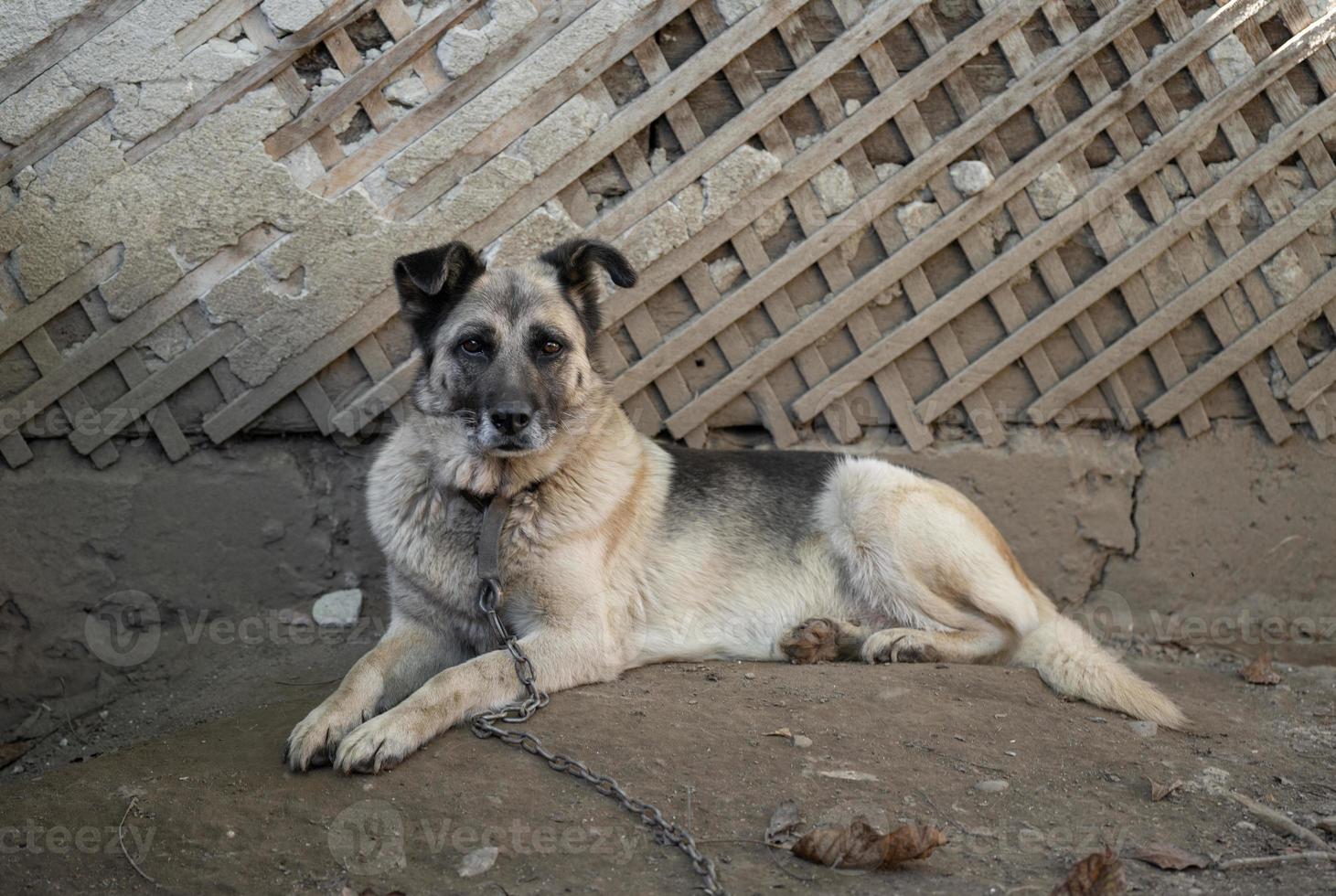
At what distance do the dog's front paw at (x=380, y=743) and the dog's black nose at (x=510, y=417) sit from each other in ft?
3.15

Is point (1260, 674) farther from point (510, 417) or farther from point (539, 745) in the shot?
point (510, 417)

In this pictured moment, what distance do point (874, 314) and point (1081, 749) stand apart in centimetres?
226

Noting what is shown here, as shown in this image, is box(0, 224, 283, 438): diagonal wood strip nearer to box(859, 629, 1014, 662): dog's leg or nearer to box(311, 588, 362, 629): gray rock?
box(311, 588, 362, 629): gray rock

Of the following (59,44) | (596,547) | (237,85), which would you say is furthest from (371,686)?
(59,44)

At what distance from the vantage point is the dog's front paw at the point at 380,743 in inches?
122

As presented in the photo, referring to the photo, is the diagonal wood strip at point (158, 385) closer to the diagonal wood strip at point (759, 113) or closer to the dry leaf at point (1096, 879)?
the diagonal wood strip at point (759, 113)

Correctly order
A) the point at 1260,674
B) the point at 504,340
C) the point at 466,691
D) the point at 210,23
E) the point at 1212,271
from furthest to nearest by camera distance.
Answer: the point at 1212,271
the point at 1260,674
the point at 210,23
the point at 504,340
the point at 466,691

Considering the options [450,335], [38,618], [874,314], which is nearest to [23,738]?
[38,618]

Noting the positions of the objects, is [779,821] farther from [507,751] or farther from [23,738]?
[23,738]

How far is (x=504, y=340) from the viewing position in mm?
3861

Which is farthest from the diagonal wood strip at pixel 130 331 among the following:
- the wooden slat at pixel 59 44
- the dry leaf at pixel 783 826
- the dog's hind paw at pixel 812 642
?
the dry leaf at pixel 783 826

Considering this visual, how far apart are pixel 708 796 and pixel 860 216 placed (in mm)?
2860

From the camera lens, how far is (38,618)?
4.75 m

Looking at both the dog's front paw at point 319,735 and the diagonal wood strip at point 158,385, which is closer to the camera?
the dog's front paw at point 319,735
